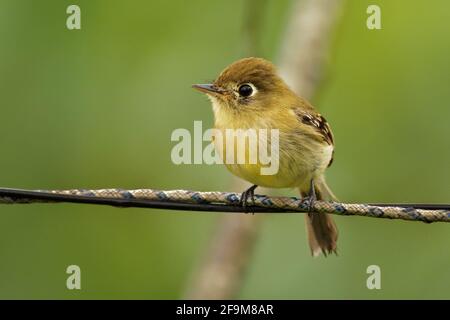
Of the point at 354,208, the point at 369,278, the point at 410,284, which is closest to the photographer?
the point at 354,208

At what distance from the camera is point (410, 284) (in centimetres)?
620

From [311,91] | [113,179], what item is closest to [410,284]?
[311,91]

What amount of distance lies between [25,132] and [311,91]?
2.52 metres

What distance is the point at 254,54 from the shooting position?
6273 mm

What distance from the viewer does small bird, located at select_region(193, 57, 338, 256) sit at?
4805 millimetres

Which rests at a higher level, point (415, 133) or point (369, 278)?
point (415, 133)

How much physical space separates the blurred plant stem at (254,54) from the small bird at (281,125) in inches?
40.9

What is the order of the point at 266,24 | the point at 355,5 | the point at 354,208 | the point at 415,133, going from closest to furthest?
the point at 354,208 → the point at 415,133 → the point at 355,5 → the point at 266,24

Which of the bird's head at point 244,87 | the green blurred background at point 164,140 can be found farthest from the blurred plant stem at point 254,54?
the bird's head at point 244,87

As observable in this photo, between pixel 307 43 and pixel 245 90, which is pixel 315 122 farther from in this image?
pixel 307 43

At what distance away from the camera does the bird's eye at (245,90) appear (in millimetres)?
5227

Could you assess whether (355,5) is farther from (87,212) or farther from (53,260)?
(53,260)

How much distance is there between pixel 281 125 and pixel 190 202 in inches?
50.0

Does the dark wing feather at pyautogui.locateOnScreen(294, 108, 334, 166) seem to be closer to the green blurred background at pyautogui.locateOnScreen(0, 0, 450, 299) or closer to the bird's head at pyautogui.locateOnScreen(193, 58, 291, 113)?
the bird's head at pyautogui.locateOnScreen(193, 58, 291, 113)
